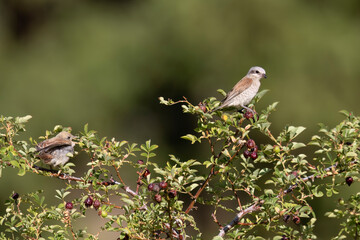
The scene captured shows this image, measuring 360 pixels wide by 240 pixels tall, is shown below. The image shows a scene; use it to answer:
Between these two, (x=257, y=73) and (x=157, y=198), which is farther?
(x=257, y=73)

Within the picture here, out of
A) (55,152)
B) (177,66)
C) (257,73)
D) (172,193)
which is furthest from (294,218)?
(177,66)

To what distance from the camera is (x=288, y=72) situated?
32.1 ft

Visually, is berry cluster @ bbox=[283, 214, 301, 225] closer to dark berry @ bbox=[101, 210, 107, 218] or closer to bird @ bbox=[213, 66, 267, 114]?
dark berry @ bbox=[101, 210, 107, 218]

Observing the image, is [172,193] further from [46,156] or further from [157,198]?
[46,156]

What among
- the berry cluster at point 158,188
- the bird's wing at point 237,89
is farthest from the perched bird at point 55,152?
the berry cluster at point 158,188

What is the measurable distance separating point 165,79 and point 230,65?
4.60 ft

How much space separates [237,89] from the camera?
14.6 feet

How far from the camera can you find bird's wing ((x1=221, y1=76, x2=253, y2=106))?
412 cm

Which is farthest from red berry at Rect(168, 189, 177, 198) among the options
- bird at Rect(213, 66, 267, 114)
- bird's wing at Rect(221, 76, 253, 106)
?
bird's wing at Rect(221, 76, 253, 106)

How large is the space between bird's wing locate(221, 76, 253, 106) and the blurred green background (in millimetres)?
4493

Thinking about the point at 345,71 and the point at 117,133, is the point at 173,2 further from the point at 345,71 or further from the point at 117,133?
the point at 345,71

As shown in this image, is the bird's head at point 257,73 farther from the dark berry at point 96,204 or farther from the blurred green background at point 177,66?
the blurred green background at point 177,66

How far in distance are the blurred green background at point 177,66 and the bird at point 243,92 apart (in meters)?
4.25

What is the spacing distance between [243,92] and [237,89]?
0.07m
